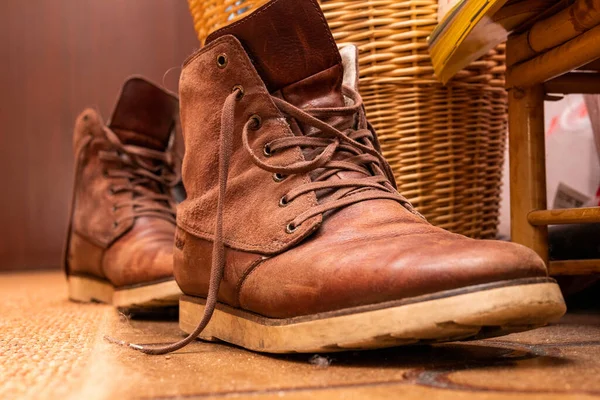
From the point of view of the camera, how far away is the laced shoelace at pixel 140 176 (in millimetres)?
1188

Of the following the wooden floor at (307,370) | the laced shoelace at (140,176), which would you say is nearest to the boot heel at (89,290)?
the laced shoelace at (140,176)

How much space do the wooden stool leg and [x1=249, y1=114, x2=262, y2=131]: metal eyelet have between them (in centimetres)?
40

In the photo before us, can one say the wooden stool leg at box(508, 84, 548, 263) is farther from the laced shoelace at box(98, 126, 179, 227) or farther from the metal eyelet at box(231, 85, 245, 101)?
the laced shoelace at box(98, 126, 179, 227)

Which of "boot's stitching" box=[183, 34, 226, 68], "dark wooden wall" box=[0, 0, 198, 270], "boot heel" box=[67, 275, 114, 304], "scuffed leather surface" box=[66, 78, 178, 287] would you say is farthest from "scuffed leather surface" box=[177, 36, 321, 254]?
"dark wooden wall" box=[0, 0, 198, 270]

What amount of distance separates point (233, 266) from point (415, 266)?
0.24 metres

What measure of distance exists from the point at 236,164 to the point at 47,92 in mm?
2227

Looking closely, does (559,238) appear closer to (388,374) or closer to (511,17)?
(511,17)

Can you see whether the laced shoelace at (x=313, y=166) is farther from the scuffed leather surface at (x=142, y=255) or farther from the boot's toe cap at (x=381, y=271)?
the scuffed leather surface at (x=142, y=255)

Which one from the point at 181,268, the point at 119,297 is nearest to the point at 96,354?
the point at 181,268

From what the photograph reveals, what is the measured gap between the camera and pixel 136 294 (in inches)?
39.8

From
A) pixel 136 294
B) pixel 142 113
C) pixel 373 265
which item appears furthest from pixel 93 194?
pixel 373 265

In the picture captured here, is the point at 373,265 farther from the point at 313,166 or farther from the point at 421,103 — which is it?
the point at 421,103

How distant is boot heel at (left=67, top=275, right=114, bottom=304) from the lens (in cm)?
121

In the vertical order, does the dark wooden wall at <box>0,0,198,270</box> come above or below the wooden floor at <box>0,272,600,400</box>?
above
